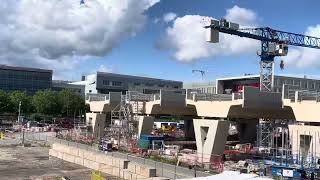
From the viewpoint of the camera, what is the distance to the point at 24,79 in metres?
188

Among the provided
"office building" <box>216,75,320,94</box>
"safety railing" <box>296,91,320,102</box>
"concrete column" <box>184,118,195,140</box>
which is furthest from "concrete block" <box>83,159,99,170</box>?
"office building" <box>216,75,320,94</box>

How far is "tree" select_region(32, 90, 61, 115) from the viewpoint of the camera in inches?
5309

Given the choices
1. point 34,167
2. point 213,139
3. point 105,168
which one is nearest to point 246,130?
point 213,139

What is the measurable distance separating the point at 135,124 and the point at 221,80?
13693 cm

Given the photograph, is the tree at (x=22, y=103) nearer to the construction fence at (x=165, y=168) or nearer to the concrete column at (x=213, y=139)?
the construction fence at (x=165, y=168)

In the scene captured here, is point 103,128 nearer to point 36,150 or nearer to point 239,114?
point 36,150

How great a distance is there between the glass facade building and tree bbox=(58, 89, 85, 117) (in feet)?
163

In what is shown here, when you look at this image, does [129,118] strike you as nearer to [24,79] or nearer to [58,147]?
[58,147]

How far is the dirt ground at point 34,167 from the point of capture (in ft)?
147

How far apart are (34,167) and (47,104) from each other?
86142 mm

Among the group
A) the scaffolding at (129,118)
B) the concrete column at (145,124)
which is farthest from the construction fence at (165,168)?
the concrete column at (145,124)

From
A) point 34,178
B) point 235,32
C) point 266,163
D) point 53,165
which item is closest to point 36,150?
point 53,165

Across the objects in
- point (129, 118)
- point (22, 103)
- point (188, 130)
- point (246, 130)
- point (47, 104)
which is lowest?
point (188, 130)

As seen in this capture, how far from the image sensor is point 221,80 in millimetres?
197125
